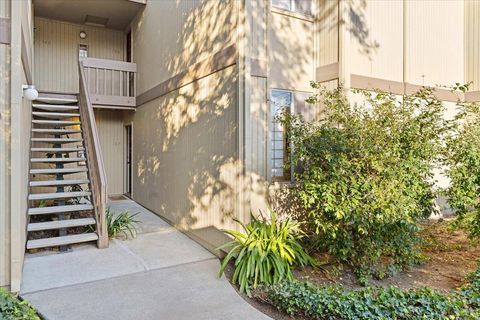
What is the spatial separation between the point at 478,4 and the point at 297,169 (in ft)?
24.5

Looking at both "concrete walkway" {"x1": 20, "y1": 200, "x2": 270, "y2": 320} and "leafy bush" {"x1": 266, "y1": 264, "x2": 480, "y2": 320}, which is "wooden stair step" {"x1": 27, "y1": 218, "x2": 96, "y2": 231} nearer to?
"concrete walkway" {"x1": 20, "y1": 200, "x2": 270, "y2": 320}

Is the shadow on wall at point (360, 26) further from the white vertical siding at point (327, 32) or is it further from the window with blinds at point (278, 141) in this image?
the window with blinds at point (278, 141)

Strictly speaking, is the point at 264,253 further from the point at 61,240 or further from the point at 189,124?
the point at 61,240

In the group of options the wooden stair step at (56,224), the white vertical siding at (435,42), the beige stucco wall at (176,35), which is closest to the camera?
the wooden stair step at (56,224)

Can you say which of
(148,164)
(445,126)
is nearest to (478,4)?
(445,126)

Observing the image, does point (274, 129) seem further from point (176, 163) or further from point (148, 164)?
point (148, 164)

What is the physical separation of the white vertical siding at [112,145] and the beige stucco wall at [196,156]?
2.17 meters

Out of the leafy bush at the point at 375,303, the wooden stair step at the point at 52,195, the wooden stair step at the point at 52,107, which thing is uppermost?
the wooden stair step at the point at 52,107

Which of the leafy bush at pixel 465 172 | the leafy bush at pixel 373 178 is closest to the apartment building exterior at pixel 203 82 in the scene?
the leafy bush at pixel 373 178

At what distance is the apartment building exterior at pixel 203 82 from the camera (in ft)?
17.6

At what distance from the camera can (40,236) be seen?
6.06 m

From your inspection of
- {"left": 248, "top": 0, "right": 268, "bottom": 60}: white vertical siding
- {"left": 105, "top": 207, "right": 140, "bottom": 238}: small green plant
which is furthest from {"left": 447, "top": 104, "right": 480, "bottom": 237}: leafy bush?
{"left": 105, "top": 207, "right": 140, "bottom": 238}: small green plant

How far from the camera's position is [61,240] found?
5.72 m

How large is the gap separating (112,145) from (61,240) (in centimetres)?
581
